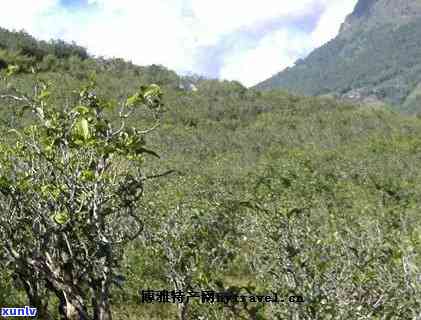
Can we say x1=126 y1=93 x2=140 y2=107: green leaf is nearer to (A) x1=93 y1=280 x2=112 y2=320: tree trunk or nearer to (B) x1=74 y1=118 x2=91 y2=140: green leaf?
(B) x1=74 y1=118 x2=91 y2=140: green leaf

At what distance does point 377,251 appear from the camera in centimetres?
679

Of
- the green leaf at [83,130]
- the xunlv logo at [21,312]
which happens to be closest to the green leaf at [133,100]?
the green leaf at [83,130]

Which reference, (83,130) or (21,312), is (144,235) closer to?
(21,312)

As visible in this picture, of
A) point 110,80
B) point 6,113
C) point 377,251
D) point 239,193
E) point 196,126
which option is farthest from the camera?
point 110,80

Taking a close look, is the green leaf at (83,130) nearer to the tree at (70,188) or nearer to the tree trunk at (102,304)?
the tree at (70,188)

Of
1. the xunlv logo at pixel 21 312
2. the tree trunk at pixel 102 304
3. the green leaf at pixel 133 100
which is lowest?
the xunlv logo at pixel 21 312

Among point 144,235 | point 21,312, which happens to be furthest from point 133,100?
point 144,235

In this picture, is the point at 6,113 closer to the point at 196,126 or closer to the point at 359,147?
the point at 196,126

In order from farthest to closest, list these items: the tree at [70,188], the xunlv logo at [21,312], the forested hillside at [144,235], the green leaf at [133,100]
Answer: the xunlv logo at [21,312]
the forested hillside at [144,235]
the tree at [70,188]
the green leaf at [133,100]

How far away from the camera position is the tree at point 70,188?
443 cm

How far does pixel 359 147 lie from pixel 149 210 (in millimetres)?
50653

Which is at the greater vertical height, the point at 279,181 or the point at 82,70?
the point at 82,70

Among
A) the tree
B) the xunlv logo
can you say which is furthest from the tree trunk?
the xunlv logo

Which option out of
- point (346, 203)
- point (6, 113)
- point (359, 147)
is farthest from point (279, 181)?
point (6, 113)
